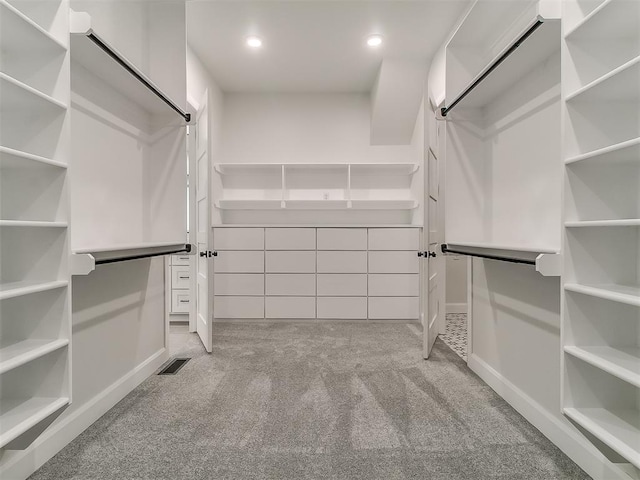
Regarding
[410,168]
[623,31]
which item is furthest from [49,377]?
[410,168]

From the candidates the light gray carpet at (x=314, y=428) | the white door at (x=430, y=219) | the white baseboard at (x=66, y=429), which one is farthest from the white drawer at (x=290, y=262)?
the white baseboard at (x=66, y=429)

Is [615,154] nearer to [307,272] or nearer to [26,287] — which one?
[26,287]

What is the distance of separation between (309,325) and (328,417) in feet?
5.88

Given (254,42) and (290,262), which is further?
(290,262)

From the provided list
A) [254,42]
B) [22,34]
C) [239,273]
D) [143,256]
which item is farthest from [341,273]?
[22,34]

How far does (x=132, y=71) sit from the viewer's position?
1538 mm

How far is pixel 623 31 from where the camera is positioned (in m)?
1.07

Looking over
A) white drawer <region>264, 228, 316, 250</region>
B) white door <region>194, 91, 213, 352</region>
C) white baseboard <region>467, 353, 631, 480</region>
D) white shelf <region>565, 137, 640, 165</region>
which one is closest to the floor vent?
white door <region>194, 91, 213, 352</region>

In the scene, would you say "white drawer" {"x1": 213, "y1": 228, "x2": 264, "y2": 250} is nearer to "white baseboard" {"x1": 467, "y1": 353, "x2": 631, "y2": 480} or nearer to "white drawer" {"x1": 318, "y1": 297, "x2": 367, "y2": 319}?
"white drawer" {"x1": 318, "y1": 297, "x2": 367, "y2": 319}

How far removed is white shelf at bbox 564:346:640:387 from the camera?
94 centimetres

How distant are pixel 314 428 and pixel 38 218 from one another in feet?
4.81

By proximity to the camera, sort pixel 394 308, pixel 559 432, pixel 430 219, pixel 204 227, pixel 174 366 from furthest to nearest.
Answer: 1. pixel 394 308
2. pixel 204 227
3. pixel 430 219
4. pixel 174 366
5. pixel 559 432

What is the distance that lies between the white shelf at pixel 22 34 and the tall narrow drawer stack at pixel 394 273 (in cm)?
295

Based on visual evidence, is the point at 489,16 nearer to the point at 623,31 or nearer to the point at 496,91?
the point at 496,91
